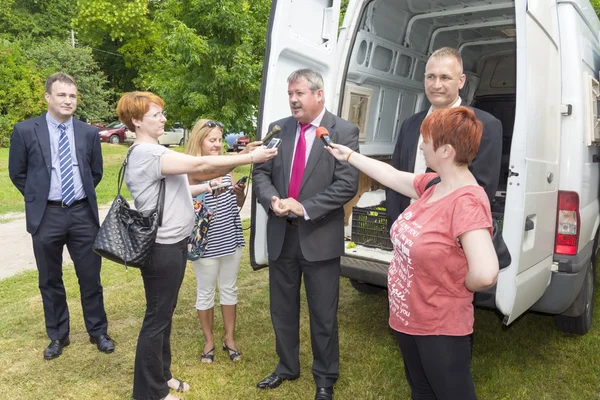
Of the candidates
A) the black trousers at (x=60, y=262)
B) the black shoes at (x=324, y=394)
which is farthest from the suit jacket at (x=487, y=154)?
the black trousers at (x=60, y=262)

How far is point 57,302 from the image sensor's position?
155 inches

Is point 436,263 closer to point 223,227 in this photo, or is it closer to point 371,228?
point 223,227

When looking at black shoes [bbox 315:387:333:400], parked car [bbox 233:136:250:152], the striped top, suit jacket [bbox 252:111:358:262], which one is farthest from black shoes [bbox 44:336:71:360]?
parked car [bbox 233:136:250:152]

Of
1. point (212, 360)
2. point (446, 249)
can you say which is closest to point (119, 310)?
point (212, 360)

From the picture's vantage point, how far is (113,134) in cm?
2842

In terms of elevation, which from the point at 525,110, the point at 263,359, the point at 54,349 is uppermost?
the point at 525,110

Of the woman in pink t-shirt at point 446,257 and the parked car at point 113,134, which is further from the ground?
the woman in pink t-shirt at point 446,257

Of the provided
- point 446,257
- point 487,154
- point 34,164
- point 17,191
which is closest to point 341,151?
point 487,154

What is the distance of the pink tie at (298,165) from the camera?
10.5 ft

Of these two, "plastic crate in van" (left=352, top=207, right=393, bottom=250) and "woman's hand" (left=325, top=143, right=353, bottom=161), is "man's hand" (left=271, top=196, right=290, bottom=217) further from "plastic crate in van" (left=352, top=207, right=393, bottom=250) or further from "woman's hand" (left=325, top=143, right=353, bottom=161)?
"plastic crate in van" (left=352, top=207, right=393, bottom=250)

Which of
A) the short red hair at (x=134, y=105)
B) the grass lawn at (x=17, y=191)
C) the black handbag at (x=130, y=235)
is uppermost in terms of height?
the short red hair at (x=134, y=105)

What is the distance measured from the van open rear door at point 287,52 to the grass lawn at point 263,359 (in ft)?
2.83

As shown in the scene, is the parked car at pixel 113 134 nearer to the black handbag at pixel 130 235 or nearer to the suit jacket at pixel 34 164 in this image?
the suit jacket at pixel 34 164

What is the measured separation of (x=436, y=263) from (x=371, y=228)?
2.25 metres
